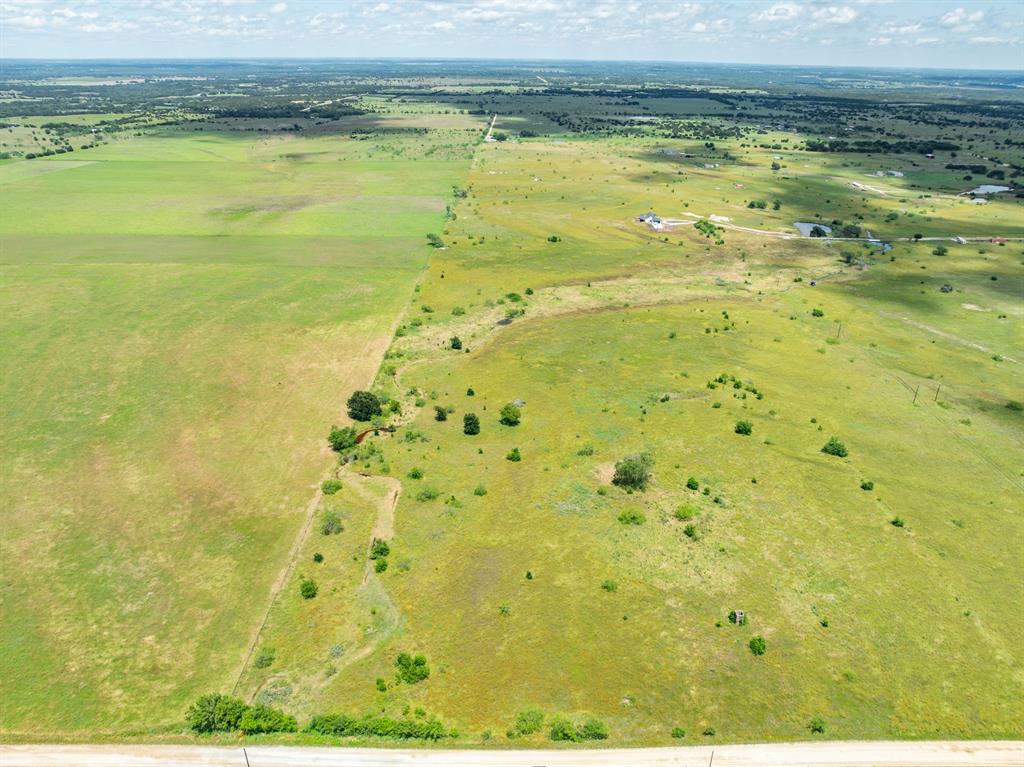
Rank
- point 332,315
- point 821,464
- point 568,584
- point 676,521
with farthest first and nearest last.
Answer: point 332,315
point 821,464
point 676,521
point 568,584

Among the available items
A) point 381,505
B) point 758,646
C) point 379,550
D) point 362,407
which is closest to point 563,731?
point 758,646

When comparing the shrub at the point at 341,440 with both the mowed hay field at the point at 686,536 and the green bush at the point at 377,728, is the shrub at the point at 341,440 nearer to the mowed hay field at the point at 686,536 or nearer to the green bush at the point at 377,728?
the mowed hay field at the point at 686,536

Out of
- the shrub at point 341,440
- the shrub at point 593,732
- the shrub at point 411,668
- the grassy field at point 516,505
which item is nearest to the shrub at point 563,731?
the shrub at point 593,732

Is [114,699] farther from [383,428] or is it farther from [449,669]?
[383,428]

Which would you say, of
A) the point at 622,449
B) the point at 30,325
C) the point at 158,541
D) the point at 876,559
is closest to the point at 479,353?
the point at 622,449

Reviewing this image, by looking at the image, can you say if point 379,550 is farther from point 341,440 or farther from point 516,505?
point 341,440

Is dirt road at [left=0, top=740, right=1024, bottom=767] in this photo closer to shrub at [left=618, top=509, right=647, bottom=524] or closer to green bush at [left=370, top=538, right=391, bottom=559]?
green bush at [left=370, top=538, right=391, bottom=559]
